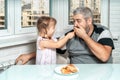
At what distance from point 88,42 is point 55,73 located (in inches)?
23.8

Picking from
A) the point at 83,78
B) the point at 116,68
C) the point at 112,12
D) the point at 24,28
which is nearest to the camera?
the point at 83,78

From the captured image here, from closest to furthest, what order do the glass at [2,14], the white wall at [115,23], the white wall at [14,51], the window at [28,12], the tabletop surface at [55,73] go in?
1. the tabletop surface at [55,73]
2. the white wall at [14,51]
3. the glass at [2,14]
4. the window at [28,12]
5. the white wall at [115,23]

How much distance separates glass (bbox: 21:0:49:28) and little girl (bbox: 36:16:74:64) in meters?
0.40

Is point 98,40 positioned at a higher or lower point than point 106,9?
lower

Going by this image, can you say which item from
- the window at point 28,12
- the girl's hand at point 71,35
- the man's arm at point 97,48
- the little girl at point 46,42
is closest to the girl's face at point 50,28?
the little girl at point 46,42

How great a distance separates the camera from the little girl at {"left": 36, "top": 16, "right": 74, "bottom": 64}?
223 cm

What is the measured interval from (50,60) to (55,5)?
3.35 feet

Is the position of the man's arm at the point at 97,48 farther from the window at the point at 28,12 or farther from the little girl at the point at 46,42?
the window at the point at 28,12

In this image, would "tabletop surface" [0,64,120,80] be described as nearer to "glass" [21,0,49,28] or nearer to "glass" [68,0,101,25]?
"glass" [21,0,49,28]

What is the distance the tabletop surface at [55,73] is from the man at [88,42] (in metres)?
0.29

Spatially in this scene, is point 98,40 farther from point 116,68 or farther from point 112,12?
point 112,12

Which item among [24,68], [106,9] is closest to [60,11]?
[106,9]

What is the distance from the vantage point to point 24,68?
185 cm

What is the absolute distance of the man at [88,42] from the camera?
2.16m
